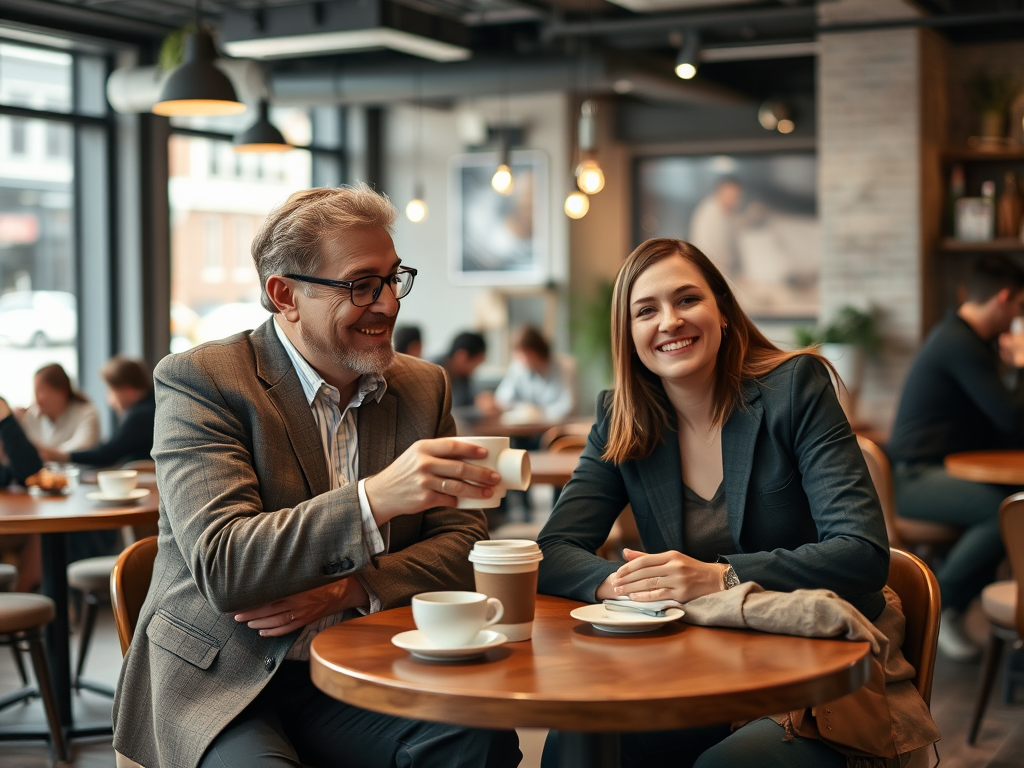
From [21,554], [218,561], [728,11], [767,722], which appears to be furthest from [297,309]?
[728,11]

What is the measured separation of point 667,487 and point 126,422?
3.92m

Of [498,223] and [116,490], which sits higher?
[498,223]

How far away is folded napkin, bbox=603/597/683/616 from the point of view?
6.06ft

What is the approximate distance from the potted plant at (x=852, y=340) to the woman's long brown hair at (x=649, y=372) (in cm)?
562

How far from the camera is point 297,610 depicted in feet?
6.48

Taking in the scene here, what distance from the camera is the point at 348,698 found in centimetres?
159

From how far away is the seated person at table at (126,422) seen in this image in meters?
5.54

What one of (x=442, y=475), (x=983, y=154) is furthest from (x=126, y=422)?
(x=983, y=154)

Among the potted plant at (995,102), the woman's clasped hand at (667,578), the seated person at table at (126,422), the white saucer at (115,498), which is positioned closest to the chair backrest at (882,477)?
the white saucer at (115,498)

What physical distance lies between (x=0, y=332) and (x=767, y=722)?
7.26 metres

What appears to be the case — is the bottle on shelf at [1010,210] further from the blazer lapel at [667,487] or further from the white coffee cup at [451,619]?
the white coffee cup at [451,619]

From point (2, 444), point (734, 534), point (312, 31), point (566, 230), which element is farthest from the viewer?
point (566, 230)

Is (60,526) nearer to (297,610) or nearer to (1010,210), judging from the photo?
(297,610)

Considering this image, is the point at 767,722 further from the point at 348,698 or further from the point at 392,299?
the point at 392,299
